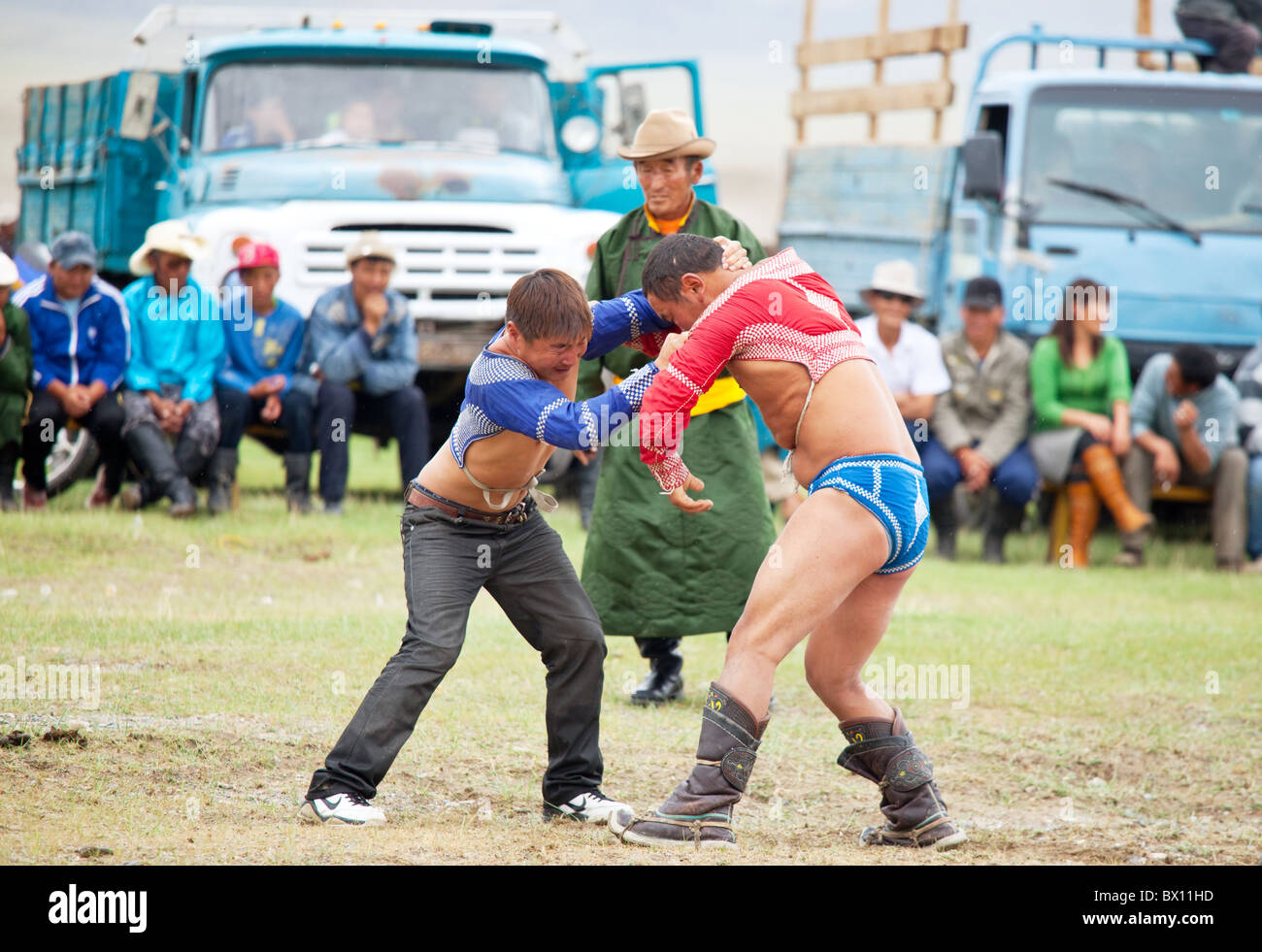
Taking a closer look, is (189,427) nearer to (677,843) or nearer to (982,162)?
(982,162)

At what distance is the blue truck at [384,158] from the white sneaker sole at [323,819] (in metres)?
6.69

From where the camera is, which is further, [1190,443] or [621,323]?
[1190,443]

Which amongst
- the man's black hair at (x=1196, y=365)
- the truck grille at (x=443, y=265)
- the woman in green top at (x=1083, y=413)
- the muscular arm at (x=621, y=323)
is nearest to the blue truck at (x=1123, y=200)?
the woman in green top at (x=1083, y=413)

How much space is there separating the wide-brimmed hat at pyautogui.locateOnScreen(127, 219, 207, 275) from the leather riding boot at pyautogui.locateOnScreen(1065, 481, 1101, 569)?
599cm

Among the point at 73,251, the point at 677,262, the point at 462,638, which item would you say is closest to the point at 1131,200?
the point at 73,251

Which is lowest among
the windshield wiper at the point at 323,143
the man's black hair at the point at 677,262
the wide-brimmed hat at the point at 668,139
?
the man's black hair at the point at 677,262

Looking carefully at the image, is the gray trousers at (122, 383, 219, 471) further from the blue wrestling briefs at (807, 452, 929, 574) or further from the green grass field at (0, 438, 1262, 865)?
the blue wrestling briefs at (807, 452, 929, 574)

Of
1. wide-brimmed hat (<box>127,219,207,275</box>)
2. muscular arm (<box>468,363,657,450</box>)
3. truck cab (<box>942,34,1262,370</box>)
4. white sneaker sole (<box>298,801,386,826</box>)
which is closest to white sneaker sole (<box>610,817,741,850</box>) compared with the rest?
white sneaker sole (<box>298,801,386,826</box>)

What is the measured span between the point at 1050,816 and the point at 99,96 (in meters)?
10.2

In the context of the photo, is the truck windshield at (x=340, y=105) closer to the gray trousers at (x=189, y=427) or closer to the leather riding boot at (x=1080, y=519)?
the gray trousers at (x=189, y=427)

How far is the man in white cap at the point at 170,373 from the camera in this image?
32.6ft

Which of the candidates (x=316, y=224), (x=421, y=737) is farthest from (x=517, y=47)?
(x=421, y=737)

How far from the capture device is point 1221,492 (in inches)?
407

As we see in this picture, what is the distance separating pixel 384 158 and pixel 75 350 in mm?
2595
